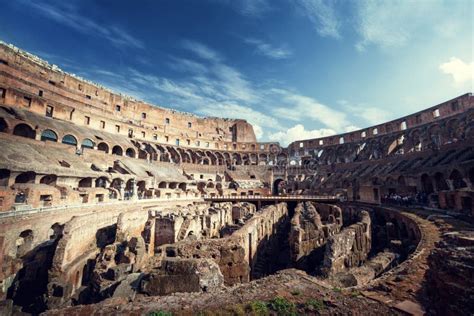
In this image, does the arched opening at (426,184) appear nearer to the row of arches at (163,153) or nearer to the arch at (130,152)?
the row of arches at (163,153)

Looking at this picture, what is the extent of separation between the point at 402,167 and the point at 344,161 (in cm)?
1630

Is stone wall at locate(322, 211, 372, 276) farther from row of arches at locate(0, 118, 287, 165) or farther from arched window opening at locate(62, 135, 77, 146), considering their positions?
arched window opening at locate(62, 135, 77, 146)

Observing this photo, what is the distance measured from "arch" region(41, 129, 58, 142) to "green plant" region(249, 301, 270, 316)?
29.9 meters

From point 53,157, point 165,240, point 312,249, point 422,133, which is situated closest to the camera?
point 312,249

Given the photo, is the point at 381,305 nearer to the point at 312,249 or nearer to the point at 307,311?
the point at 307,311

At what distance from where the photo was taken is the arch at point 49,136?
2486cm

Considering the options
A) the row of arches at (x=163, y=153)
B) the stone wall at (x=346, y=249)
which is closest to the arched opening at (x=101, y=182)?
the row of arches at (x=163, y=153)

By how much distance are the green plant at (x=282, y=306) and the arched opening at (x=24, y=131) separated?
99.3 feet

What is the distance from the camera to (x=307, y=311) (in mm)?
4730

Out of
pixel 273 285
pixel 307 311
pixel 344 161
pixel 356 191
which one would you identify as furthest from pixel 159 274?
pixel 344 161

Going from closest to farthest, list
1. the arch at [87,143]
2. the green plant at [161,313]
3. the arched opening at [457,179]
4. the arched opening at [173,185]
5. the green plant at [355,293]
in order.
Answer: the green plant at [161,313] < the green plant at [355,293] < the arched opening at [457,179] < the arch at [87,143] < the arched opening at [173,185]

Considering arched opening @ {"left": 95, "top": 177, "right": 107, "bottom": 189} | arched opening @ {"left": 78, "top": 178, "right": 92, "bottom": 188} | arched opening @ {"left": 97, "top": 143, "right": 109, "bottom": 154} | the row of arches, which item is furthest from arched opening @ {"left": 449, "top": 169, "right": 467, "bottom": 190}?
arched opening @ {"left": 97, "top": 143, "right": 109, "bottom": 154}

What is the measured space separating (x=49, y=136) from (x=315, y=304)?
3180 centimetres

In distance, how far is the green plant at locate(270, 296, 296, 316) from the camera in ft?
15.4
